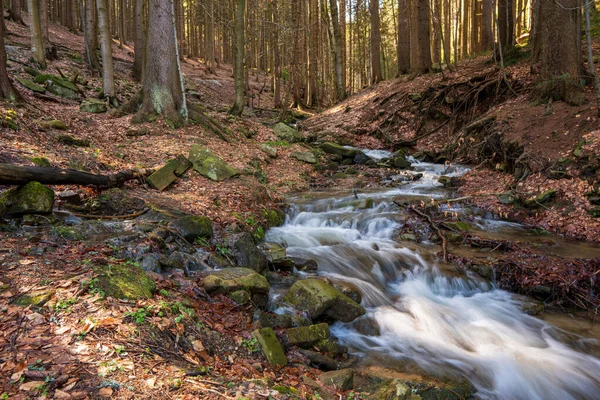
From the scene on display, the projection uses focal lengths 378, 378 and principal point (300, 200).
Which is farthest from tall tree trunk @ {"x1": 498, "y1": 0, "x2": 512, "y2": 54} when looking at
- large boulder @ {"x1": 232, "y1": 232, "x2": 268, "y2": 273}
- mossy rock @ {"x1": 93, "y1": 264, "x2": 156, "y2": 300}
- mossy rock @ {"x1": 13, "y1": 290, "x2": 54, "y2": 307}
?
mossy rock @ {"x1": 13, "y1": 290, "x2": 54, "y2": 307}

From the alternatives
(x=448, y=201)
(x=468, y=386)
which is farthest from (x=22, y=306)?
(x=448, y=201)

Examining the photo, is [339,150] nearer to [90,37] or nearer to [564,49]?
[564,49]

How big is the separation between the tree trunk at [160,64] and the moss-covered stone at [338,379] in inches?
381

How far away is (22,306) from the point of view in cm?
326

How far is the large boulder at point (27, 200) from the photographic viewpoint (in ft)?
17.1

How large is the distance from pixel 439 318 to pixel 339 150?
1042 centimetres

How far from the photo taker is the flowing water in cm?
491

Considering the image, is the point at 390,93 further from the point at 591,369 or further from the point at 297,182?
the point at 591,369

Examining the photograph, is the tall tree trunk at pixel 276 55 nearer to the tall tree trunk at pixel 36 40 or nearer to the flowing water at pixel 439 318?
the tall tree trunk at pixel 36 40

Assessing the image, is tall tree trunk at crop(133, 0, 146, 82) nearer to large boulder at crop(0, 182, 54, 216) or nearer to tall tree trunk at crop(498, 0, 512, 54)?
large boulder at crop(0, 182, 54, 216)

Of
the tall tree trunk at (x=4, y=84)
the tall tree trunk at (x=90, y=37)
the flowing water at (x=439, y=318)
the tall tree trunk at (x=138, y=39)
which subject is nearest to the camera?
the flowing water at (x=439, y=318)

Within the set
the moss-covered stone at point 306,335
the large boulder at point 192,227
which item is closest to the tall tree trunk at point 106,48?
the large boulder at point 192,227

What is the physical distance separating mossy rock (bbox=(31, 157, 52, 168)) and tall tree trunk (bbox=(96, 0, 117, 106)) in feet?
23.6

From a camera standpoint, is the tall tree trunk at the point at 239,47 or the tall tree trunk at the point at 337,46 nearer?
the tall tree trunk at the point at 239,47
